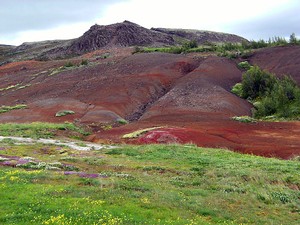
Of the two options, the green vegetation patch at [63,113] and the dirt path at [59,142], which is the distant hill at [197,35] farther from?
the dirt path at [59,142]

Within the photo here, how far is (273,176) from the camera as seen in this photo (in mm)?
20594

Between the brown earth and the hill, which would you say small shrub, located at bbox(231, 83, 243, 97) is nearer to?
the hill

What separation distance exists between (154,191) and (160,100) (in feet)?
127

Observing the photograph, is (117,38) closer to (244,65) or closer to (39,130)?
(244,65)

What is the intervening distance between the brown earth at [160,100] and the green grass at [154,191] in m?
9.12

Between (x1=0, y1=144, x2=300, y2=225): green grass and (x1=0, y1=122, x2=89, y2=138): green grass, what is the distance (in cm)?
993

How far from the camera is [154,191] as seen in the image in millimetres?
16438

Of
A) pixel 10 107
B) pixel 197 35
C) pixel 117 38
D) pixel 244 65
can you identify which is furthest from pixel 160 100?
pixel 197 35

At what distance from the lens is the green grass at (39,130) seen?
118 ft

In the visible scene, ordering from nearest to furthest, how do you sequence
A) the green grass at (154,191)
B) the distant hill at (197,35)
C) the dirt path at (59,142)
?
the green grass at (154,191) → the dirt path at (59,142) → the distant hill at (197,35)

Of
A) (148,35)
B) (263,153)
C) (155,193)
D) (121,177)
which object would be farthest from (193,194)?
(148,35)

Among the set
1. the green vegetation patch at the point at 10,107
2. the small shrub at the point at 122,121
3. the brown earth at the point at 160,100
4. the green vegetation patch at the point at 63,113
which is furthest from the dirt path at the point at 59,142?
the green vegetation patch at the point at 10,107

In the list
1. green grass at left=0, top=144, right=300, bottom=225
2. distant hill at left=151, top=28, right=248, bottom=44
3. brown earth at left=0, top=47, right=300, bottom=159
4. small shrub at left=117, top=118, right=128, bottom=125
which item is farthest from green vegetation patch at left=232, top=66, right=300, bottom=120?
distant hill at left=151, top=28, right=248, bottom=44

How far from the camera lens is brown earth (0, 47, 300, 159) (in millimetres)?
35375
